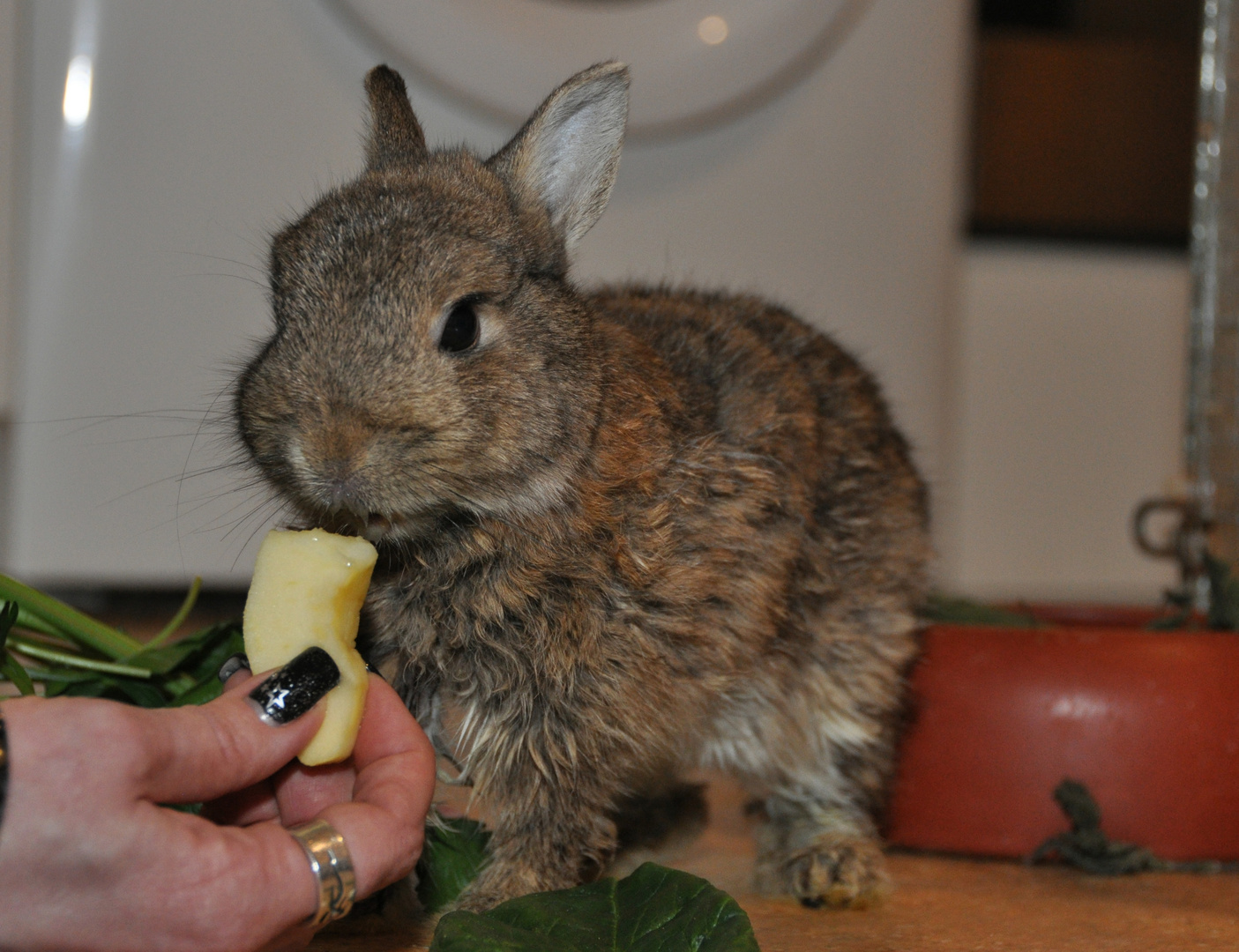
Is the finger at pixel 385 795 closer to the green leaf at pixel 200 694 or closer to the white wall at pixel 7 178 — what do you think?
the green leaf at pixel 200 694

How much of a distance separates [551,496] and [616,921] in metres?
0.45

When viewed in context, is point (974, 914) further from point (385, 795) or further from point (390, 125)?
point (390, 125)

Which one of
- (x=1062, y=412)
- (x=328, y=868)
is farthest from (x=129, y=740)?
(x=1062, y=412)

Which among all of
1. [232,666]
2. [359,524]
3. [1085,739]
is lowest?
[1085,739]

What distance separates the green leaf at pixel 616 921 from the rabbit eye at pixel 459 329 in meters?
0.57

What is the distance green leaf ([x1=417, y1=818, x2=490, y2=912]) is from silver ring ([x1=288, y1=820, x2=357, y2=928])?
42 cm

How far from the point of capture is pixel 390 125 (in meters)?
1.68

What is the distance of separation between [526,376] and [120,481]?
1969 mm

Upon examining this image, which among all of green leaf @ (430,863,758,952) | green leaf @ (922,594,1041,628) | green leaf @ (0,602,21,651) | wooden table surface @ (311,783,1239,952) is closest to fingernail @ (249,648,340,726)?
green leaf @ (430,863,758,952)

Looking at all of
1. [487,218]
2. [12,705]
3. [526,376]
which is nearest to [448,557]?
[526,376]

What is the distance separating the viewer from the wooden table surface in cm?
141

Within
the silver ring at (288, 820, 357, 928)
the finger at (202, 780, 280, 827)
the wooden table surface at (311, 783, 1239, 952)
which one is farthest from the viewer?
the wooden table surface at (311, 783, 1239, 952)

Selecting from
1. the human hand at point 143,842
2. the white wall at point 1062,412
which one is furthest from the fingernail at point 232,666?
the white wall at point 1062,412

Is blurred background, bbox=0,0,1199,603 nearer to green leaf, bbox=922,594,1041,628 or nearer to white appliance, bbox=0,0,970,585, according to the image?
white appliance, bbox=0,0,970,585
